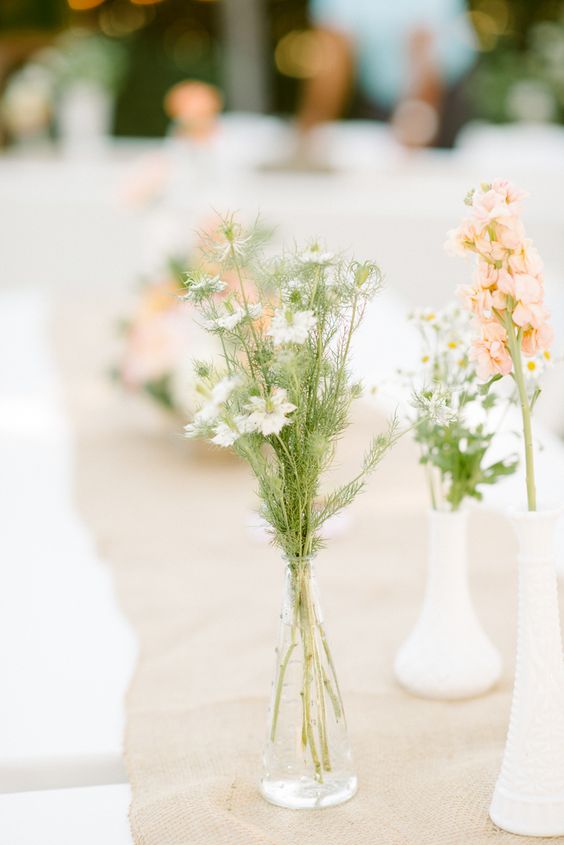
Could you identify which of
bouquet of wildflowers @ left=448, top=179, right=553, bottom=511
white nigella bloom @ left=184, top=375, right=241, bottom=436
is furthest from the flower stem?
white nigella bloom @ left=184, top=375, right=241, bottom=436

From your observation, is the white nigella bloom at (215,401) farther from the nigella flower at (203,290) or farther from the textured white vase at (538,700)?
the textured white vase at (538,700)

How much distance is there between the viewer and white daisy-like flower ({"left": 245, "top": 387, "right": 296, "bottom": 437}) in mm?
897

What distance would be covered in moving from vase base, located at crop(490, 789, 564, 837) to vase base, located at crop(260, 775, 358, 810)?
14 cm

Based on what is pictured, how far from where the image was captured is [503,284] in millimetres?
875

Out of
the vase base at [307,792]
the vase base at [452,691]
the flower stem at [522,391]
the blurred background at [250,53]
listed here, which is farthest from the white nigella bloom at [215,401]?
the blurred background at [250,53]

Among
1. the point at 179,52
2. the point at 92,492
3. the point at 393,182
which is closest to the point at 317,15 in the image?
the point at 179,52

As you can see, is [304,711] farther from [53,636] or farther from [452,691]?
[53,636]

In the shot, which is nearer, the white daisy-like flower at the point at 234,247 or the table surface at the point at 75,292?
the white daisy-like flower at the point at 234,247

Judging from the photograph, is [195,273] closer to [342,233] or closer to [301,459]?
[301,459]

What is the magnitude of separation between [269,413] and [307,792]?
1.12 feet

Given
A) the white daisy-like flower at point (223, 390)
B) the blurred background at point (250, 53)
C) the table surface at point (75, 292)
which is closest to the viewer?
the white daisy-like flower at point (223, 390)

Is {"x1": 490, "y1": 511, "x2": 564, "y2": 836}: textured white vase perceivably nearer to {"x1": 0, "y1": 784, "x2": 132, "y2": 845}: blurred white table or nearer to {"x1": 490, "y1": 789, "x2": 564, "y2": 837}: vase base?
{"x1": 490, "y1": 789, "x2": 564, "y2": 837}: vase base

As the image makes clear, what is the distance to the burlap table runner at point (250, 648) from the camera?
1.00 metres

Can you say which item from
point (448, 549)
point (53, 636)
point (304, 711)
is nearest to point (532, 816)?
point (304, 711)
